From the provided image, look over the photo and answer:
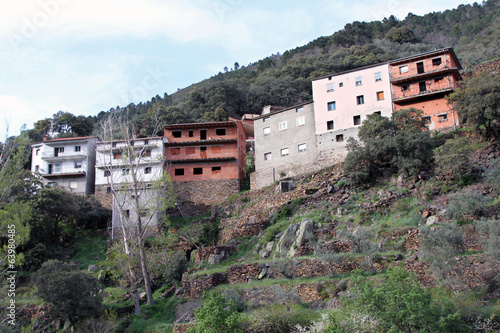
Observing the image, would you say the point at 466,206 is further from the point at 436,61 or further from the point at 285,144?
→ the point at 285,144

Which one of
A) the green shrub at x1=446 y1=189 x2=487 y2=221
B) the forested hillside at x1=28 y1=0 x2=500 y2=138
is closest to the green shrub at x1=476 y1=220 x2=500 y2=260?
the green shrub at x1=446 y1=189 x2=487 y2=221

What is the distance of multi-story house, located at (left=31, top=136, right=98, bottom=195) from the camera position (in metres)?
47.0

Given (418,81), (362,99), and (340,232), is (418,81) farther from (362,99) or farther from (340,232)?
(340,232)

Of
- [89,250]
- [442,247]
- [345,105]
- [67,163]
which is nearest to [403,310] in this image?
[442,247]

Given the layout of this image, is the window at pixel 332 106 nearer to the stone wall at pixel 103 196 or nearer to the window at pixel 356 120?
the window at pixel 356 120

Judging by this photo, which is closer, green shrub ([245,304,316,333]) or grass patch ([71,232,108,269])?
green shrub ([245,304,316,333])

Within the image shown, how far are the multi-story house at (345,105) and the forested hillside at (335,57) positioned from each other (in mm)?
22597

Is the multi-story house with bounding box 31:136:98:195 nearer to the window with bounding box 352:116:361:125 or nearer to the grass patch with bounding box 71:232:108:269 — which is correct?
the grass patch with bounding box 71:232:108:269

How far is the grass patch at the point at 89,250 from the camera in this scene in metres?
34.0

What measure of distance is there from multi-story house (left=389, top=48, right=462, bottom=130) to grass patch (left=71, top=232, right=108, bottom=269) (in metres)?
28.5

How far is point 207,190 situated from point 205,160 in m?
3.44

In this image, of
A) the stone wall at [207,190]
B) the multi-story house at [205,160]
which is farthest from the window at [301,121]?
the stone wall at [207,190]

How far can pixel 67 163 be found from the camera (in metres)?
48.1

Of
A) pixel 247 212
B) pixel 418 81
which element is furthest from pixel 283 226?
pixel 418 81
